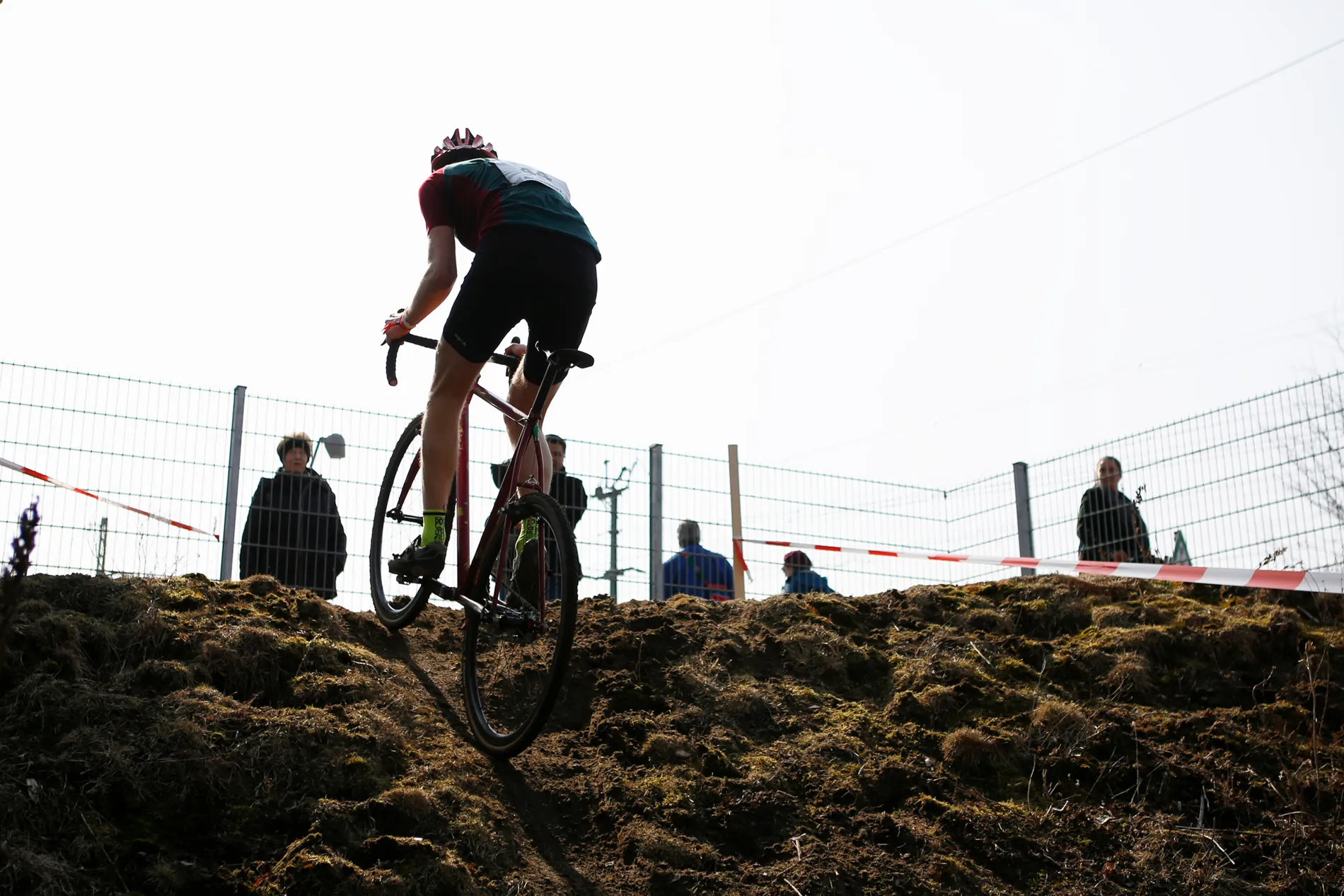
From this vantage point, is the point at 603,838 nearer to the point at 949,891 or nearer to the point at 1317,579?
the point at 949,891

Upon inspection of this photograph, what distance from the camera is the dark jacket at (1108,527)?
323 inches

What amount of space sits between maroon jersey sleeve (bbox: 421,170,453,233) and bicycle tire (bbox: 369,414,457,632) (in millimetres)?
1004

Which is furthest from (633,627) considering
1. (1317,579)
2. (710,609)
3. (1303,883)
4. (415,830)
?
(1317,579)

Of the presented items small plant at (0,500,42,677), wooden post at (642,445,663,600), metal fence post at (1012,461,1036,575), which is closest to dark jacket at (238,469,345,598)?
wooden post at (642,445,663,600)

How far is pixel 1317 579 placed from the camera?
18.9ft

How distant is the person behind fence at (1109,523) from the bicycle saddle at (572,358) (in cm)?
516

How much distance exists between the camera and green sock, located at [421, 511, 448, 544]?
14.9 ft

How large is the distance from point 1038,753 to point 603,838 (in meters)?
1.80

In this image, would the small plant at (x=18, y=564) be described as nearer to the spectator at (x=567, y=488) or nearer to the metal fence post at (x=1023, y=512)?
the spectator at (x=567, y=488)

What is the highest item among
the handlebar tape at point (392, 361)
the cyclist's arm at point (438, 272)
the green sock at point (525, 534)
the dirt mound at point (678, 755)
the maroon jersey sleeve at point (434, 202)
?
the maroon jersey sleeve at point (434, 202)

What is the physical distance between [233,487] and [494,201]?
4.18 meters

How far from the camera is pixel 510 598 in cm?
435

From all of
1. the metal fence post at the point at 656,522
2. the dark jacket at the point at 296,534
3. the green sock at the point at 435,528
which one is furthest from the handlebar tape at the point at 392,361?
the metal fence post at the point at 656,522

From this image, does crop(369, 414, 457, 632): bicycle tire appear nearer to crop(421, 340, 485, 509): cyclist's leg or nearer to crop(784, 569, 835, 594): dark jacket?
crop(421, 340, 485, 509): cyclist's leg
